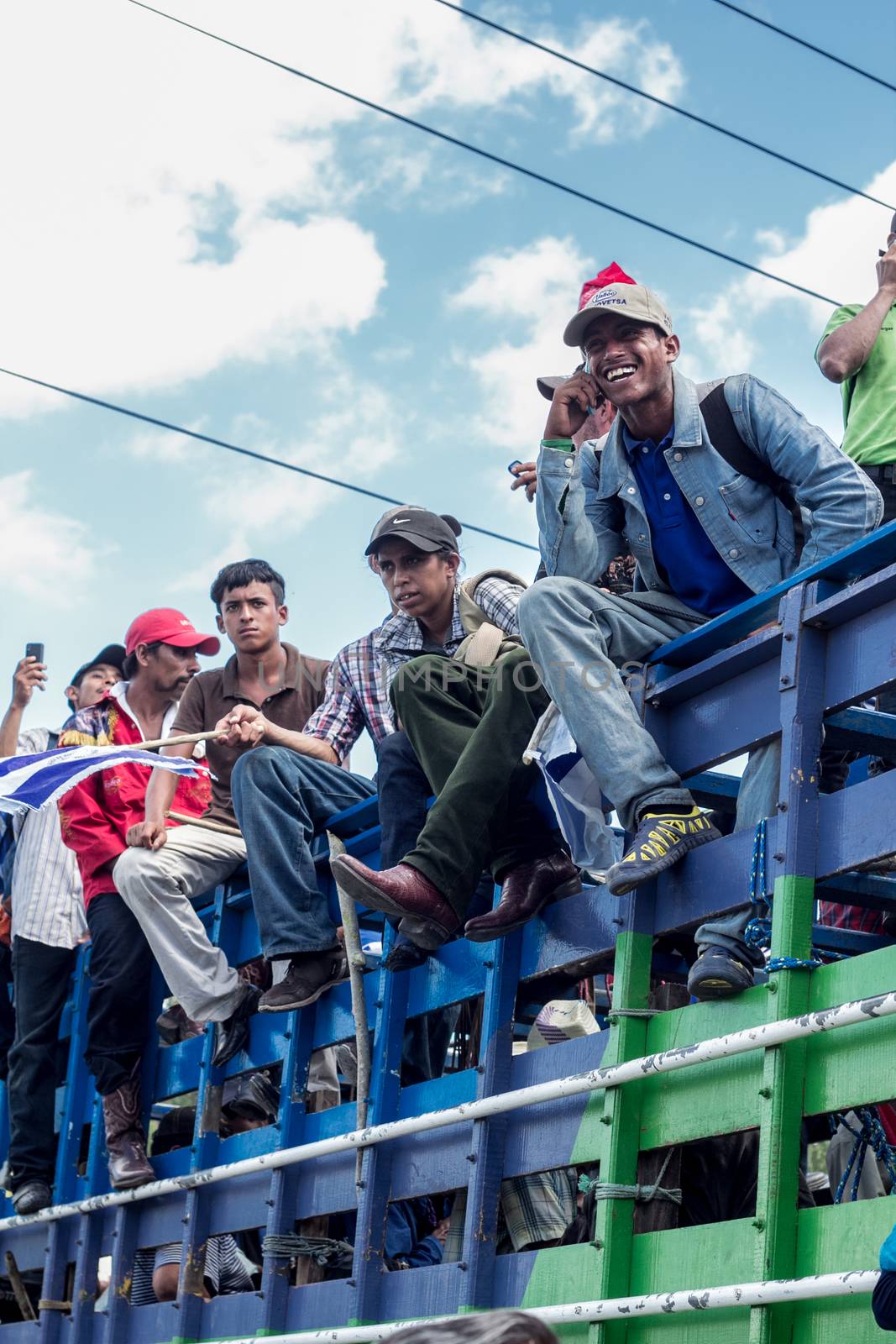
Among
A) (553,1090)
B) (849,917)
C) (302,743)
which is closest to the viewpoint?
(553,1090)

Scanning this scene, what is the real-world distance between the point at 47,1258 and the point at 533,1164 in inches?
146

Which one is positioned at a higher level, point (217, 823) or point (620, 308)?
point (620, 308)

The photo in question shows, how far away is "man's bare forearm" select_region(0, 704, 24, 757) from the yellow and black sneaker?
532cm

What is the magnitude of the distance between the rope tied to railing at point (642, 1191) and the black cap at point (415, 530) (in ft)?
8.55

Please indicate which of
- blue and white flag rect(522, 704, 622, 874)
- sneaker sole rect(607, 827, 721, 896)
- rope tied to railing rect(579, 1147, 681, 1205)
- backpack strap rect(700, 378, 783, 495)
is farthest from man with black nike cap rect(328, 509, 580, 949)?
rope tied to railing rect(579, 1147, 681, 1205)

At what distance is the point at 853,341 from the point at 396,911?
2565 millimetres

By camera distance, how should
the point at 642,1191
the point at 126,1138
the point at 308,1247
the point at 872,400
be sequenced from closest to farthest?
the point at 642,1191
the point at 308,1247
the point at 872,400
the point at 126,1138

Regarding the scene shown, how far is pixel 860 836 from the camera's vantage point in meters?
4.10

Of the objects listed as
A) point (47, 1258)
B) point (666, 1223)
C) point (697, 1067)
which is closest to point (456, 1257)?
point (666, 1223)

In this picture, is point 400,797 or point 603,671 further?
point 400,797

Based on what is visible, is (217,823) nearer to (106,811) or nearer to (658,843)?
(106,811)

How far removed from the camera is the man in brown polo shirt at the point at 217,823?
→ 271 inches

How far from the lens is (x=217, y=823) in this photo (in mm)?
7398

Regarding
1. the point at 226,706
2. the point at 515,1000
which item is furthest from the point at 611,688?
the point at 226,706
